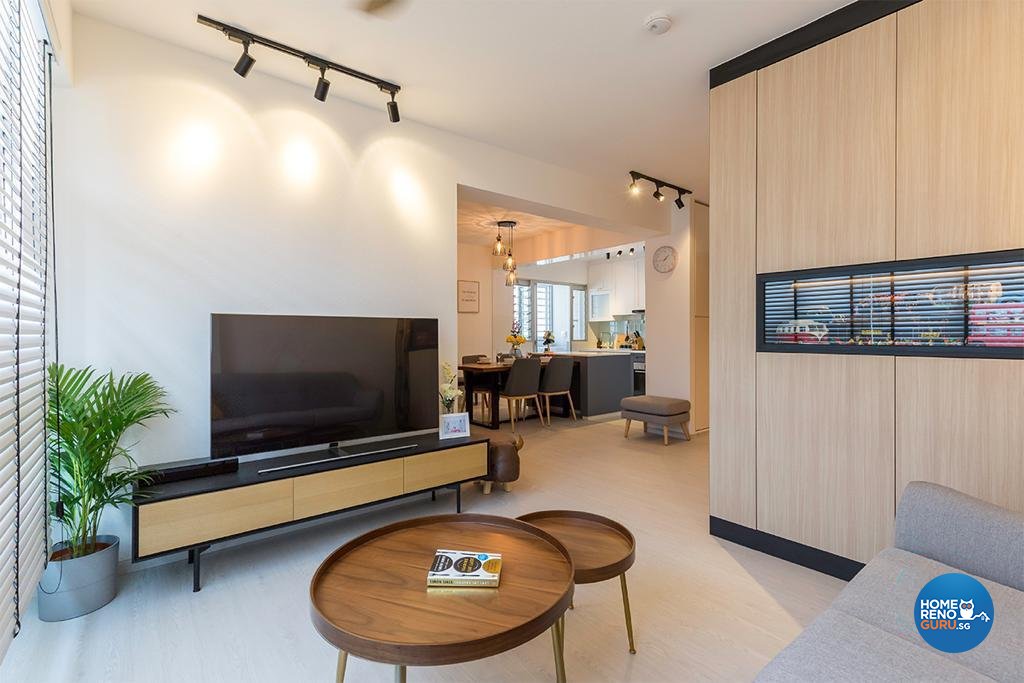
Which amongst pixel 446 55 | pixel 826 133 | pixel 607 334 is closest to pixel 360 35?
pixel 446 55

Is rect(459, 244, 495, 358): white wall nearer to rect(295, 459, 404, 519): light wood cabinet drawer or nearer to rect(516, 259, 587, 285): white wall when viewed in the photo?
rect(516, 259, 587, 285): white wall

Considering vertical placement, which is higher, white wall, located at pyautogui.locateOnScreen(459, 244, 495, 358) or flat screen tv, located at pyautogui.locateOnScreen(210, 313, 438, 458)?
white wall, located at pyautogui.locateOnScreen(459, 244, 495, 358)

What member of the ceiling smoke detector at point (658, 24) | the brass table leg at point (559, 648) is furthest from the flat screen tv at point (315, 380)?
the ceiling smoke detector at point (658, 24)

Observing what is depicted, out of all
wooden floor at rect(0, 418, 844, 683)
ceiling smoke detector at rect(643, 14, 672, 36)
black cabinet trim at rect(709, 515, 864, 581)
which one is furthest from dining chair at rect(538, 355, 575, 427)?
ceiling smoke detector at rect(643, 14, 672, 36)

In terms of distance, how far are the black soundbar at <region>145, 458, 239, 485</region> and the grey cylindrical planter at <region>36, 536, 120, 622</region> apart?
0.36m

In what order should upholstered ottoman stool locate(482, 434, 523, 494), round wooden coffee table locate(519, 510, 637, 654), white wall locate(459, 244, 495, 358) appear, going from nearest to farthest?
1. round wooden coffee table locate(519, 510, 637, 654)
2. upholstered ottoman stool locate(482, 434, 523, 494)
3. white wall locate(459, 244, 495, 358)

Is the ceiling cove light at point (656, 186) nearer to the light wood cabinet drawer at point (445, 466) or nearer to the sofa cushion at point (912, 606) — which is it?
the light wood cabinet drawer at point (445, 466)

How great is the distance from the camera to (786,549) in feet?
9.01

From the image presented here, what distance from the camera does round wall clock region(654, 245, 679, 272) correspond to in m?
5.98

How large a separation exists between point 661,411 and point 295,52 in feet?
15.4

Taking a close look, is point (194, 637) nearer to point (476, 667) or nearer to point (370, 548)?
point (370, 548)

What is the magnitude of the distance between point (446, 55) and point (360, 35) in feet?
1.58

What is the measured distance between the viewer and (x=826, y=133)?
258 cm

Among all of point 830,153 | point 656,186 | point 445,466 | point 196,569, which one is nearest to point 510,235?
point 656,186
